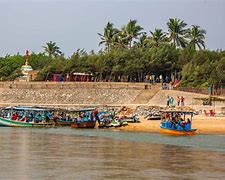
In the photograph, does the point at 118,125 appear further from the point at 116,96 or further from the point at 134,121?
the point at 116,96

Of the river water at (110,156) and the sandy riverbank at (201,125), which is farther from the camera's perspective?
the sandy riverbank at (201,125)

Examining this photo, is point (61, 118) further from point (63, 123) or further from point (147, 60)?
point (147, 60)

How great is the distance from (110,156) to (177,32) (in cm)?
7219

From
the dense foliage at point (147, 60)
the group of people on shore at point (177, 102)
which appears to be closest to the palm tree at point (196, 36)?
the dense foliage at point (147, 60)

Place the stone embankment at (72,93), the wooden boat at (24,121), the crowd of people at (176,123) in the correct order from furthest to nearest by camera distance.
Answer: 1. the stone embankment at (72,93)
2. the wooden boat at (24,121)
3. the crowd of people at (176,123)

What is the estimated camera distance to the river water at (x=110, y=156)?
90.0 feet

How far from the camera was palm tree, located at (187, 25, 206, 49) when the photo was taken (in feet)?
343

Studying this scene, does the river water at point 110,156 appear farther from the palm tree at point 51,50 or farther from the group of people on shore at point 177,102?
the palm tree at point 51,50

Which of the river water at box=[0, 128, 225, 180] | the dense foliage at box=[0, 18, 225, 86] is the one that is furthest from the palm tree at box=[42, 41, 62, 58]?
the river water at box=[0, 128, 225, 180]

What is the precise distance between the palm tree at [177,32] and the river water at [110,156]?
54.8 m

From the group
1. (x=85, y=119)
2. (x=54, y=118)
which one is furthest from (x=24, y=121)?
(x=85, y=119)

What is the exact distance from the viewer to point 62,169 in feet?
93.7

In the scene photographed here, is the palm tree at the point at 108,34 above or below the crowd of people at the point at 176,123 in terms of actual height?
above

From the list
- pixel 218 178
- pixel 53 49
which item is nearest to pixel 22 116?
pixel 218 178
